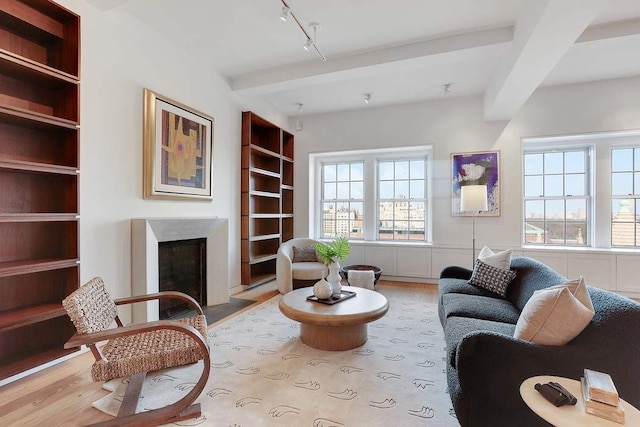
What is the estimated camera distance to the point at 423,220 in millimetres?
5516

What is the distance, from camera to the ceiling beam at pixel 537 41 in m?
2.24

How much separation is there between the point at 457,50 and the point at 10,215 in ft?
13.4

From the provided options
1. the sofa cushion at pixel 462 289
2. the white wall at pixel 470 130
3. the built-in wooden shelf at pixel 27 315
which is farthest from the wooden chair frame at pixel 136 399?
the white wall at pixel 470 130

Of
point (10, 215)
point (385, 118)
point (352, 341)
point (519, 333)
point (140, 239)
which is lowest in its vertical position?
point (352, 341)

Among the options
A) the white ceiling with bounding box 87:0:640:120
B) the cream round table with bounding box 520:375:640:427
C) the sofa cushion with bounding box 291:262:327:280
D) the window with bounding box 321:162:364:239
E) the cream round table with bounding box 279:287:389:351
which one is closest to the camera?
the cream round table with bounding box 520:375:640:427

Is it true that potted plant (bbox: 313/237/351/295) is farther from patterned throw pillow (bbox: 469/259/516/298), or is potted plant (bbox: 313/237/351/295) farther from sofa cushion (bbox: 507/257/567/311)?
sofa cushion (bbox: 507/257/567/311)

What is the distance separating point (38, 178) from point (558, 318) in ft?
11.8

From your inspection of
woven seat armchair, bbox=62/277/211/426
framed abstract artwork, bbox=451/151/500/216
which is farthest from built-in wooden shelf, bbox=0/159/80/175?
framed abstract artwork, bbox=451/151/500/216

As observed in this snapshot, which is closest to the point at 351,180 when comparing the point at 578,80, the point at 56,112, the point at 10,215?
the point at 578,80

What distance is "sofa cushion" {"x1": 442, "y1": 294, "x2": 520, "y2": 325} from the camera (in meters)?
2.29

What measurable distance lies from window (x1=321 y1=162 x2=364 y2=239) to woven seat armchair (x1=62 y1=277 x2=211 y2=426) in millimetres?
4263

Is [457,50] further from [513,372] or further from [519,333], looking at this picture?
[513,372]

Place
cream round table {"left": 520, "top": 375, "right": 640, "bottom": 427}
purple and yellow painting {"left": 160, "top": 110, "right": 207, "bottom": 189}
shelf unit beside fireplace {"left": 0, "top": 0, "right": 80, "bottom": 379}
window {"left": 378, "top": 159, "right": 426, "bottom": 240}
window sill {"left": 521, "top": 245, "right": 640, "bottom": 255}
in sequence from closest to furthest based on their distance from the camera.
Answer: cream round table {"left": 520, "top": 375, "right": 640, "bottom": 427} < shelf unit beside fireplace {"left": 0, "top": 0, "right": 80, "bottom": 379} < purple and yellow painting {"left": 160, "top": 110, "right": 207, "bottom": 189} < window sill {"left": 521, "top": 245, "right": 640, "bottom": 255} < window {"left": 378, "top": 159, "right": 426, "bottom": 240}

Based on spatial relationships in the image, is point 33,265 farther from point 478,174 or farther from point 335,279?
point 478,174
